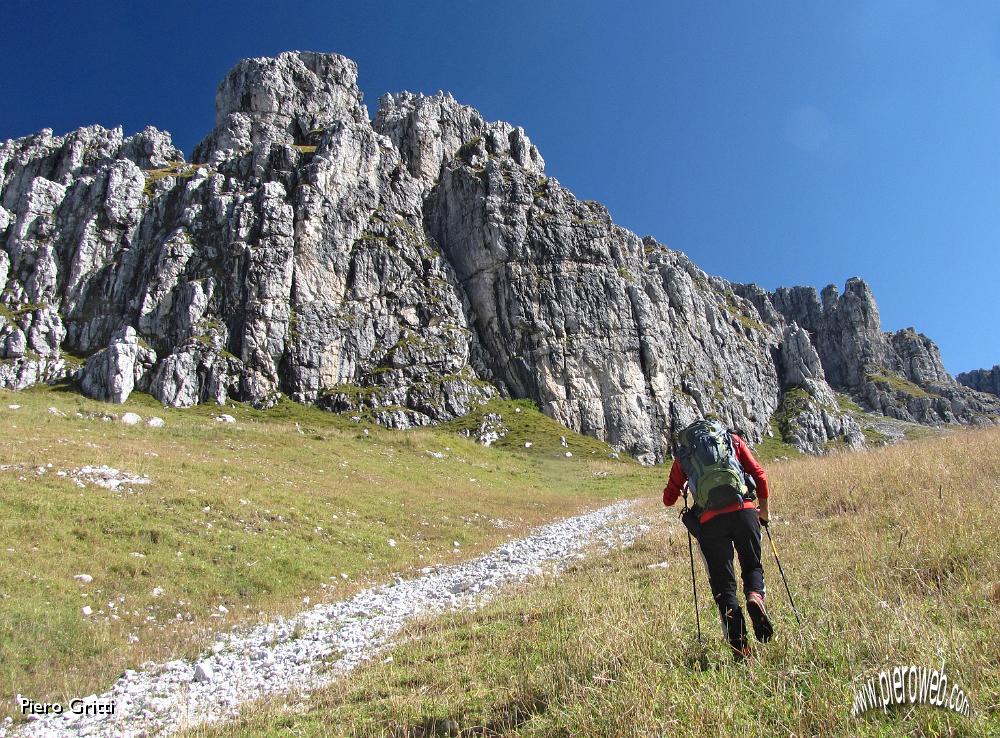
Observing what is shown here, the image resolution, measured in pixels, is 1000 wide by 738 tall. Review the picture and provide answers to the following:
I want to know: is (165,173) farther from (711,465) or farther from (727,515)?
(727,515)

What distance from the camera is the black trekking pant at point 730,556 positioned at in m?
5.57

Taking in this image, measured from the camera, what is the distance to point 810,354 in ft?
511

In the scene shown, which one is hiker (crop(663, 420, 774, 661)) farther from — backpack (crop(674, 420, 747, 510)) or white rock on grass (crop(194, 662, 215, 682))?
white rock on grass (crop(194, 662, 215, 682))

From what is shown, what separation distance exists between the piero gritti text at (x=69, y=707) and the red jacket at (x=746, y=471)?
9.11m

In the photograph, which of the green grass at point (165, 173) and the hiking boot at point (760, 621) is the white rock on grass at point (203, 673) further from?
the green grass at point (165, 173)

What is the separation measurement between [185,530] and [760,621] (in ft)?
53.2

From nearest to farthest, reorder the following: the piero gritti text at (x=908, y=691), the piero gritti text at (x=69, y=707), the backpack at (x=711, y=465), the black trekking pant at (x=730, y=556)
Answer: the piero gritti text at (x=908, y=691)
the black trekking pant at (x=730, y=556)
the backpack at (x=711, y=465)
the piero gritti text at (x=69, y=707)

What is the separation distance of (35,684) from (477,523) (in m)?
17.2

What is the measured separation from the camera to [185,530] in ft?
49.5

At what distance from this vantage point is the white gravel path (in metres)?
7.00

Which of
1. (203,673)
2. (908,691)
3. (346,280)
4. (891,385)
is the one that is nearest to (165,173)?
(346,280)

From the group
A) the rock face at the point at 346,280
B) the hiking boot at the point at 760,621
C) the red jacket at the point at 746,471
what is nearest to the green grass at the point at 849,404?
the rock face at the point at 346,280

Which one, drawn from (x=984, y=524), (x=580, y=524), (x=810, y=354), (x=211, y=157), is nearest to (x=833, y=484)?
(x=984, y=524)

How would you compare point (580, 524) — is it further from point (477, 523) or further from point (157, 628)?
point (157, 628)
